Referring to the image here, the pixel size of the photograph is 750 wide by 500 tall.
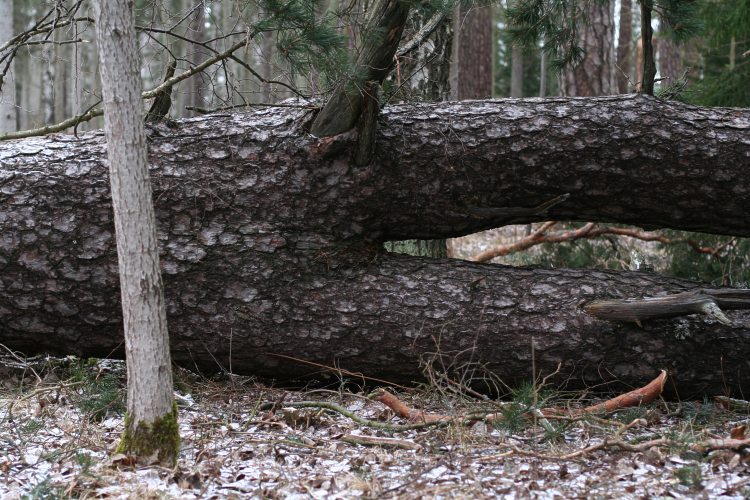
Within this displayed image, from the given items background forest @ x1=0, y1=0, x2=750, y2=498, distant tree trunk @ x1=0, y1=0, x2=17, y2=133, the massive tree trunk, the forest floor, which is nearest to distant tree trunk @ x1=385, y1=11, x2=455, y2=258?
background forest @ x1=0, y1=0, x2=750, y2=498

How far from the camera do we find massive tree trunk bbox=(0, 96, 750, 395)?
3.80 metres

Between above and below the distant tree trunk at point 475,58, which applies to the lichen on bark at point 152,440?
below

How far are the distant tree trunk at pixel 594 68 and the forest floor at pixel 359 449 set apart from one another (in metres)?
5.71

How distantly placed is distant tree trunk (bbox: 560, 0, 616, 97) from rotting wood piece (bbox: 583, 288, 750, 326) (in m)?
5.30

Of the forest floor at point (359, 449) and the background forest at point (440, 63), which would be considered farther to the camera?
the background forest at point (440, 63)

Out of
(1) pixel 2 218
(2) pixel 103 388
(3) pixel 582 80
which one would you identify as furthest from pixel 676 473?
(3) pixel 582 80

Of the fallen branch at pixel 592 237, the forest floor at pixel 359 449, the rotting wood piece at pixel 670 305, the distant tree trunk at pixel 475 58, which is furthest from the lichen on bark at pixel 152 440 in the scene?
the distant tree trunk at pixel 475 58

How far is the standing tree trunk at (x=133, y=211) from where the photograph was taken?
258cm

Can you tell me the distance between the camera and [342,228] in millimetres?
3998

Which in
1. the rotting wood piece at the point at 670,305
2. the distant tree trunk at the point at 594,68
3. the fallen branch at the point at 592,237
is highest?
the distant tree trunk at the point at 594,68

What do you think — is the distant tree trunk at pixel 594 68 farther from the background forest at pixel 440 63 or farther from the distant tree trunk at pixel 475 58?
the distant tree trunk at pixel 475 58

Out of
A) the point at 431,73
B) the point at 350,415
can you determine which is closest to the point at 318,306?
the point at 350,415

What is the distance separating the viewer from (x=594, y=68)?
849 cm

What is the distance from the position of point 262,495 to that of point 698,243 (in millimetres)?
5003
